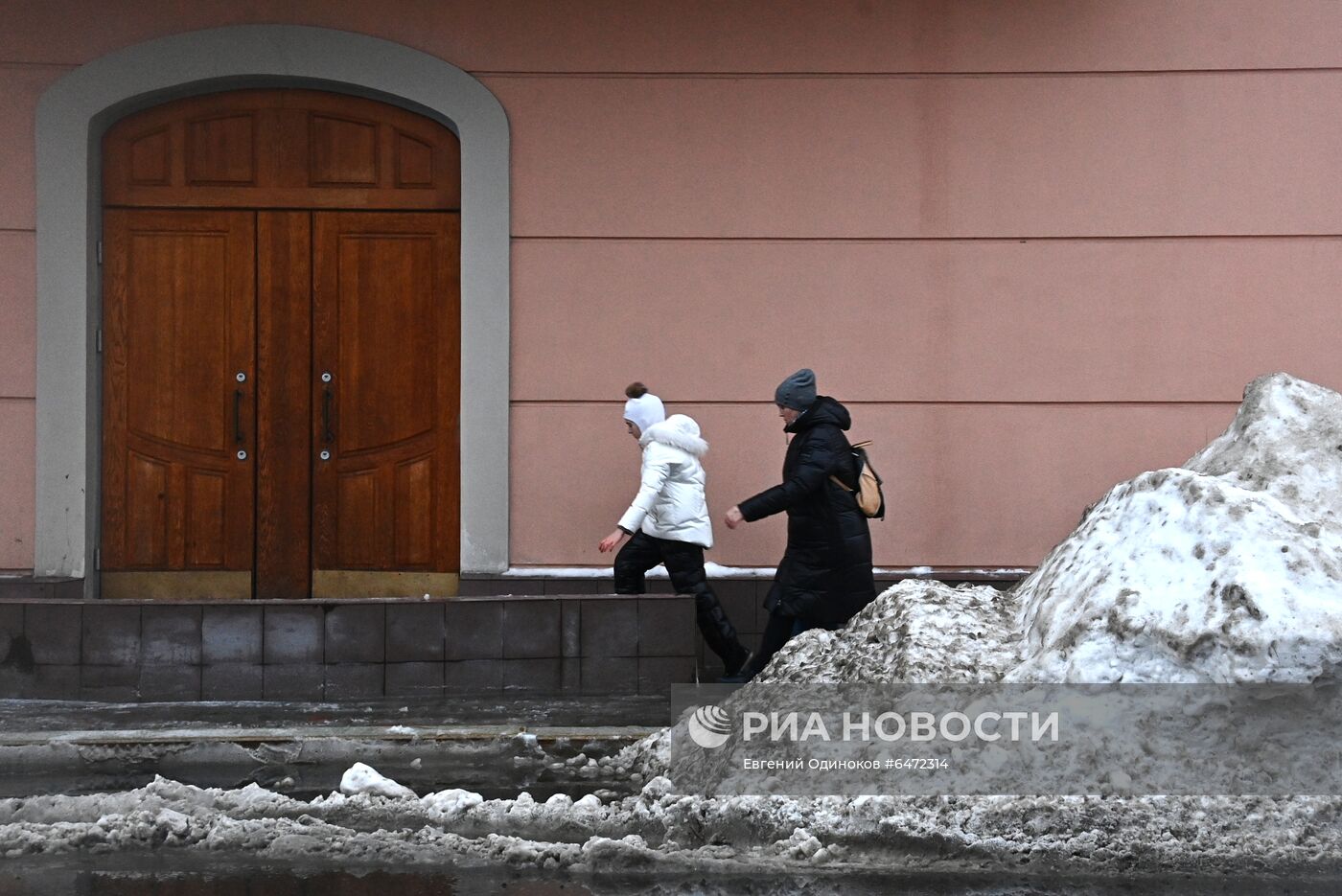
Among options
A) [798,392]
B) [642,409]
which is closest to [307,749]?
[642,409]

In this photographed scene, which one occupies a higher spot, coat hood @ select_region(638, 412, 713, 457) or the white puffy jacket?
coat hood @ select_region(638, 412, 713, 457)

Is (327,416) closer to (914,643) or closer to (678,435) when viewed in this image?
(678,435)

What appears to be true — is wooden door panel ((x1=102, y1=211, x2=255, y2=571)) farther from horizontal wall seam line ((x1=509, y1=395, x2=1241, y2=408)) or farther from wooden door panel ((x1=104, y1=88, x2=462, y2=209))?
horizontal wall seam line ((x1=509, y1=395, x2=1241, y2=408))

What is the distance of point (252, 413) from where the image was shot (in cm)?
882

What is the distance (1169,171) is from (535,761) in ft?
18.1

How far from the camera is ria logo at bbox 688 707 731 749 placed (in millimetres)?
5637

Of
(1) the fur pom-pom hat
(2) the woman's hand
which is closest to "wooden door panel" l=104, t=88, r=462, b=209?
(1) the fur pom-pom hat

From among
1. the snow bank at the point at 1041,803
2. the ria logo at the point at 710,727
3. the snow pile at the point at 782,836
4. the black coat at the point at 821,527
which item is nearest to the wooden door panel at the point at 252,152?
the black coat at the point at 821,527

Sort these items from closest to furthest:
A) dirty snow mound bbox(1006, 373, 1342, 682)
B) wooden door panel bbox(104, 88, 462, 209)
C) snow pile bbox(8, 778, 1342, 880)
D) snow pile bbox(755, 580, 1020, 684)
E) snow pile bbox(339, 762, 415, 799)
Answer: snow pile bbox(8, 778, 1342, 880), dirty snow mound bbox(1006, 373, 1342, 682), snow pile bbox(339, 762, 415, 799), snow pile bbox(755, 580, 1020, 684), wooden door panel bbox(104, 88, 462, 209)

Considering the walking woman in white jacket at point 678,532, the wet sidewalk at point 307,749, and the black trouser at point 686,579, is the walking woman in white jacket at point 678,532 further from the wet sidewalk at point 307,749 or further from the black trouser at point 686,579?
the wet sidewalk at point 307,749

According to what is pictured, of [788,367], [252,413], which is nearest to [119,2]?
[252,413]

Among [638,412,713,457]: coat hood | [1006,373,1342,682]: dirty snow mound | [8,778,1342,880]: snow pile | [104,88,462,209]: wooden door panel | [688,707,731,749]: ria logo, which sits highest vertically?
[104,88,462,209]: wooden door panel

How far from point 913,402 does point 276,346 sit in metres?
4.10

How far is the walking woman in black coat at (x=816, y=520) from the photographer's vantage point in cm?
718
